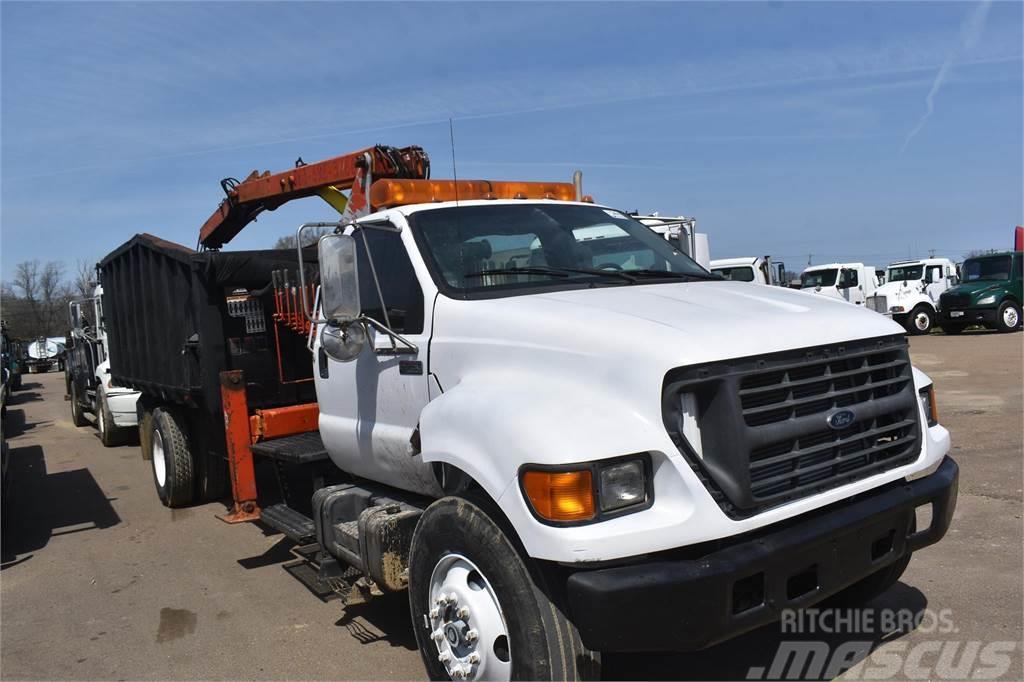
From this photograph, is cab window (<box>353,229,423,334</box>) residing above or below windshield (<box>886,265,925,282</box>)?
above

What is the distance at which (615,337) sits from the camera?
A: 3189 mm

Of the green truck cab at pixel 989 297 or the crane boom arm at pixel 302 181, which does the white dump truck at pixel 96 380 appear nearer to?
the crane boom arm at pixel 302 181

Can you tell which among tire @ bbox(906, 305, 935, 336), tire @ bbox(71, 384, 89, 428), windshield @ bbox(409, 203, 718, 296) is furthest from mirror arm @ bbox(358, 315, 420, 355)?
tire @ bbox(906, 305, 935, 336)

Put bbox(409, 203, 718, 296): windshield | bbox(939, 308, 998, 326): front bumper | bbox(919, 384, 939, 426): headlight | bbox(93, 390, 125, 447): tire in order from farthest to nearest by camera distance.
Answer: bbox(939, 308, 998, 326): front bumper
bbox(93, 390, 125, 447): tire
bbox(409, 203, 718, 296): windshield
bbox(919, 384, 939, 426): headlight

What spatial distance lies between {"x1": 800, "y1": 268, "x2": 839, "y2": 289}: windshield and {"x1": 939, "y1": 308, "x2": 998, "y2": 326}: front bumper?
11.6 ft

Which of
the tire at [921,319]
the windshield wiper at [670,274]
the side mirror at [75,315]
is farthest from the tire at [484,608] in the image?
the tire at [921,319]

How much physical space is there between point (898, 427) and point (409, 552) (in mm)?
2327

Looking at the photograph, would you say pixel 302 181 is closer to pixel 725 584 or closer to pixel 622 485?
pixel 622 485

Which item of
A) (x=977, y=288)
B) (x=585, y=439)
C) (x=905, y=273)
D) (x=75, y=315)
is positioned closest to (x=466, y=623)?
(x=585, y=439)

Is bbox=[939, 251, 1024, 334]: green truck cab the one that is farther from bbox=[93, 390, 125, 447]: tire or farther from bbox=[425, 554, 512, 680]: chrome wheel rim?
bbox=[425, 554, 512, 680]: chrome wheel rim

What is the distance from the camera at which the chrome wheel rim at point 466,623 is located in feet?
10.7

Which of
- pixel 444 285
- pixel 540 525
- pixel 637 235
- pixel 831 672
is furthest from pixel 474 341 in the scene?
pixel 831 672

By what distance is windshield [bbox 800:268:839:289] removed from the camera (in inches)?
1029

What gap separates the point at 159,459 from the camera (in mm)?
8305
